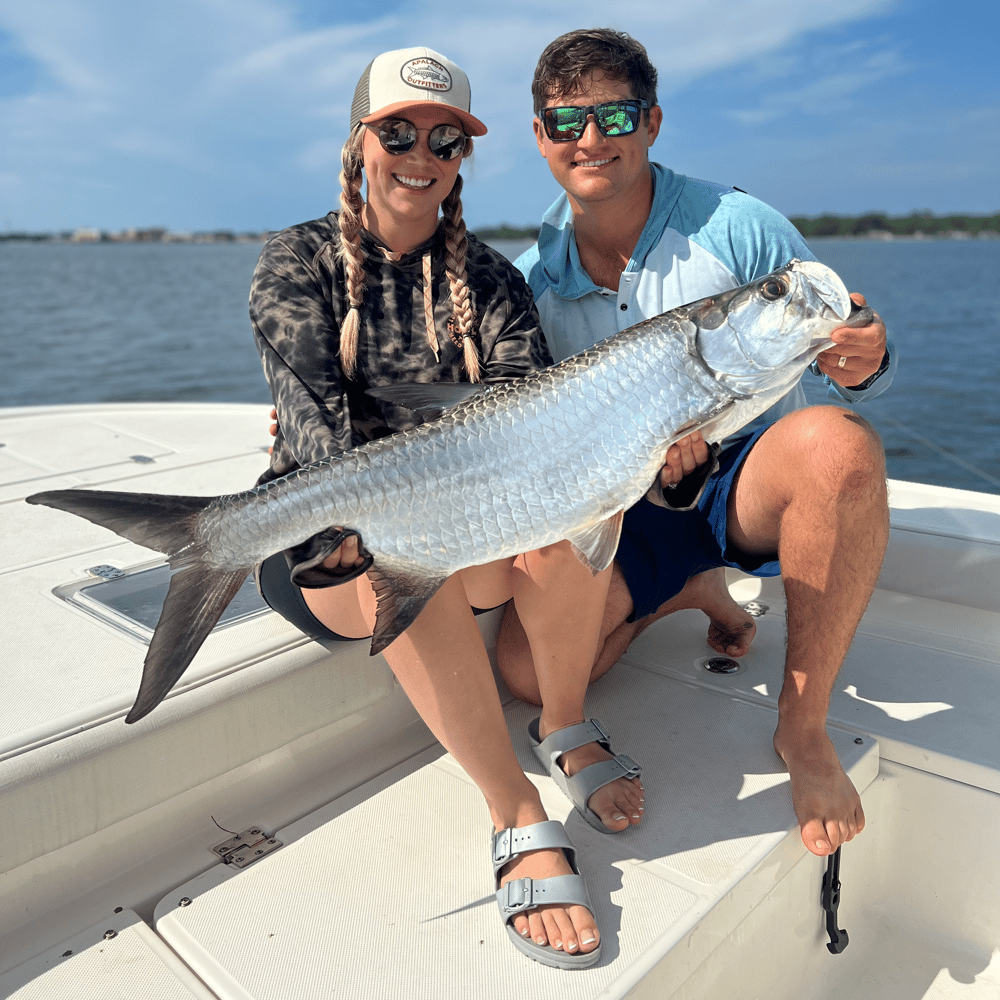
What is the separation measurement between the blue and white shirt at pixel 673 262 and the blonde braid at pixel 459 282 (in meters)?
0.49

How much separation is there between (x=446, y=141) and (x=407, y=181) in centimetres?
14

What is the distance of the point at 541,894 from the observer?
5.91 ft

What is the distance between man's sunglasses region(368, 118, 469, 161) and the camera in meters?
2.23

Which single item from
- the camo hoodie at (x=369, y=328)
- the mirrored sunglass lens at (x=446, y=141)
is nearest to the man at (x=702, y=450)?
the camo hoodie at (x=369, y=328)

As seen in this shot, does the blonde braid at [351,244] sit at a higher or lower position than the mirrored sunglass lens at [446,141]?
lower

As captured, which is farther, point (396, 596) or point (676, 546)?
point (676, 546)

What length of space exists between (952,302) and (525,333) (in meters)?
39.8

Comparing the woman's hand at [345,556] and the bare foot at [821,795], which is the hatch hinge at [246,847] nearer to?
the woman's hand at [345,556]

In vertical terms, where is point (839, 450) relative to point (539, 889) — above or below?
above

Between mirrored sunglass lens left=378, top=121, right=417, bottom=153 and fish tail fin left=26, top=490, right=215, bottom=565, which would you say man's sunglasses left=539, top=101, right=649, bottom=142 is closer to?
mirrored sunglass lens left=378, top=121, right=417, bottom=153

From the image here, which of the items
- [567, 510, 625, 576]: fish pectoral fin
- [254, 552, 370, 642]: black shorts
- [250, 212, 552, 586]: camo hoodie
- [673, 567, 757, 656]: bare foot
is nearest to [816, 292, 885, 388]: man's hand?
[567, 510, 625, 576]: fish pectoral fin

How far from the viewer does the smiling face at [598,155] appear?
8.83 feet

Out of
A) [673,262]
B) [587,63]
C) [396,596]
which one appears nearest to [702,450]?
[396,596]

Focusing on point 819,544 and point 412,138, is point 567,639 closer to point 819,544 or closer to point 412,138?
point 819,544
